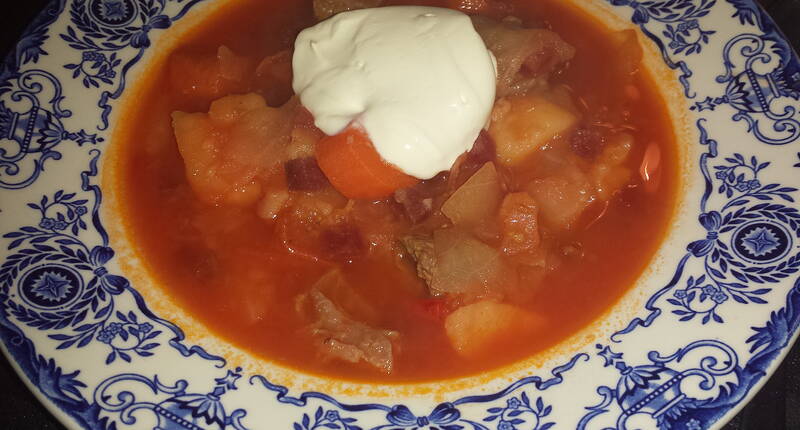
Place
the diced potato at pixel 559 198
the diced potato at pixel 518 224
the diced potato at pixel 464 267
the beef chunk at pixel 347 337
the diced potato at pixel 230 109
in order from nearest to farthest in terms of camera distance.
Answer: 1. the beef chunk at pixel 347 337
2. the diced potato at pixel 464 267
3. the diced potato at pixel 518 224
4. the diced potato at pixel 559 198
5. the diced potato at pixel 230 109

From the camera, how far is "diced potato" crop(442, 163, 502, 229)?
3.68m

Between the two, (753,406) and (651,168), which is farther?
(651,168)

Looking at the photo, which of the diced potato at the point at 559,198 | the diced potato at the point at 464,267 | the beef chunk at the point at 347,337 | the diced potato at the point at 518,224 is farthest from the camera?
the diced potato at the point at 559,198

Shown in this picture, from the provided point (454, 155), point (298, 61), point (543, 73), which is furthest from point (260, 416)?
point (543, 73)

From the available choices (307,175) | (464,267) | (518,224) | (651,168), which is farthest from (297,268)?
(651,168)

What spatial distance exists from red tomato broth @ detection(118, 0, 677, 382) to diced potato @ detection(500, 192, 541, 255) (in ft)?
0.64

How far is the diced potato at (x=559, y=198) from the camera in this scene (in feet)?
12.4

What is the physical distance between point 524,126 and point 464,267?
852 millimetres

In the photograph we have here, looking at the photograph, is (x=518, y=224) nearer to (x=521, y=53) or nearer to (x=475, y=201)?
(x=475, y=201)

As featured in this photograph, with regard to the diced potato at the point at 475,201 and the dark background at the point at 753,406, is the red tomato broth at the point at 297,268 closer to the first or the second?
the diced potato at the point at 475,201

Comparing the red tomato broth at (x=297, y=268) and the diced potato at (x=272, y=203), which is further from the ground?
the diced potato at (x=272, y=203)

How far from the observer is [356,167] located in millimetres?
3553

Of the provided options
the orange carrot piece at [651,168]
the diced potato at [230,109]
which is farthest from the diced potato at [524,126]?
the diced potato at [230,109]

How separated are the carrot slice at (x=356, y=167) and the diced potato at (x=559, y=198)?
2.02 ft
